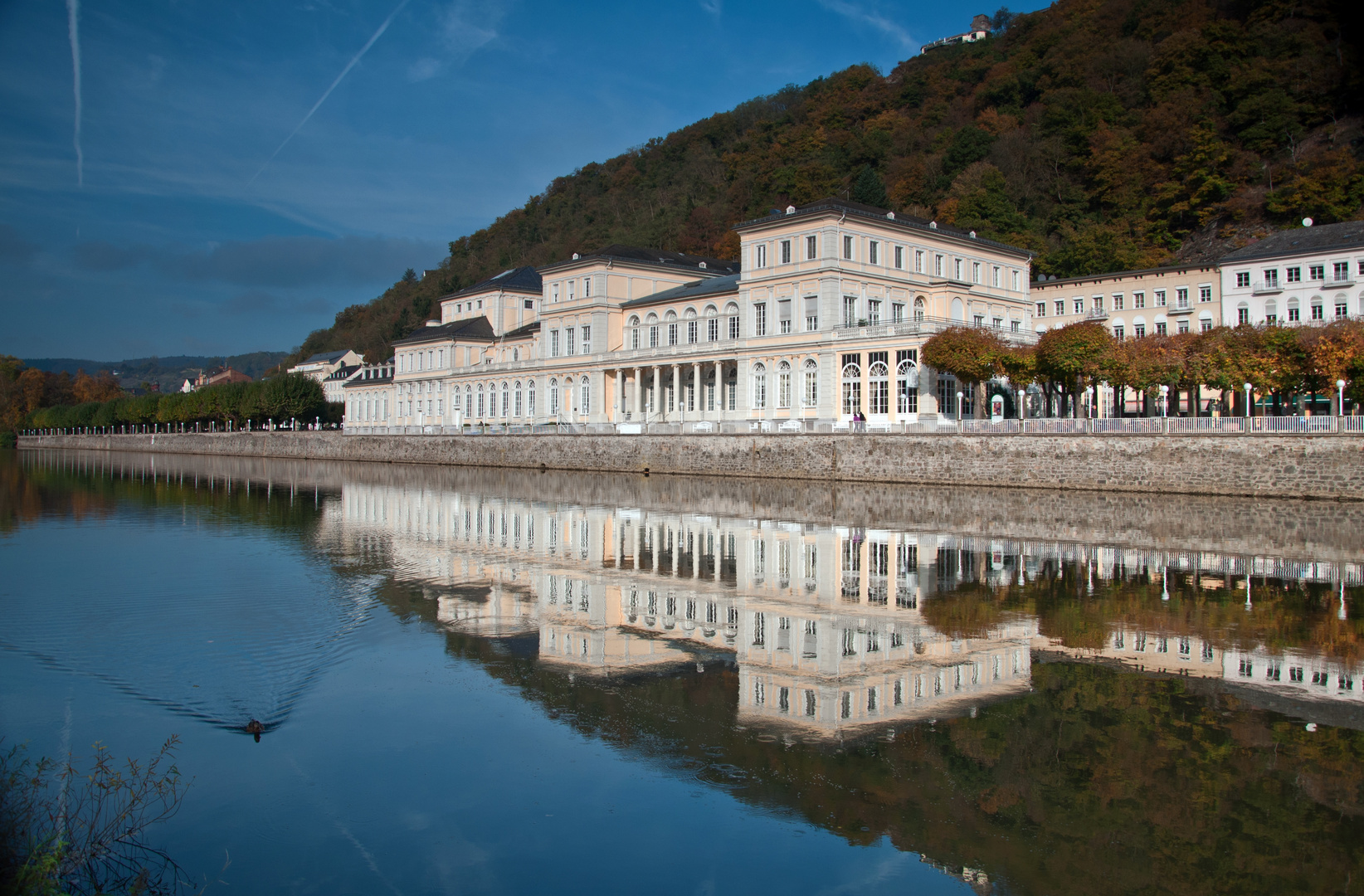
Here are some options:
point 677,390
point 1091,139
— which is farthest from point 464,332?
point 1091,139

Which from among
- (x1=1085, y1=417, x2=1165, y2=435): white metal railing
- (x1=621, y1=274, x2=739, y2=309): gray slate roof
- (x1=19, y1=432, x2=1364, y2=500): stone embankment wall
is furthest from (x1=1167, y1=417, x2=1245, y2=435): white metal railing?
(x1=621, y1=274, x2=739, y2=309): gray slate roof

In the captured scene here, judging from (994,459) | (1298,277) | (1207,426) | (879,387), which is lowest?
(994,459)

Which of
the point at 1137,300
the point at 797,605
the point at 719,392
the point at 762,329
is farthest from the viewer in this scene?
the point at 1137,300

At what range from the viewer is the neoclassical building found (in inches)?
1721

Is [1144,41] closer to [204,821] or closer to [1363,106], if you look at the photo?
[1363,106]

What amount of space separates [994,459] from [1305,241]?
1068 inches

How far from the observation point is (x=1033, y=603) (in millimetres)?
13688

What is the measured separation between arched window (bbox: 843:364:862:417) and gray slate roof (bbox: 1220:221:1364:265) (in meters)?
22.8

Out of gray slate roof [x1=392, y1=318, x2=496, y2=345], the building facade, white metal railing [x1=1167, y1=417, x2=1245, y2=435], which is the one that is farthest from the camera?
gray slate roof [x1=392, y1=318, x2=496, y2=345]

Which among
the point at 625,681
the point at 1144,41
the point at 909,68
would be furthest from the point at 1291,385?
the point at 909,68

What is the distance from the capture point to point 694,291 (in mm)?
54031

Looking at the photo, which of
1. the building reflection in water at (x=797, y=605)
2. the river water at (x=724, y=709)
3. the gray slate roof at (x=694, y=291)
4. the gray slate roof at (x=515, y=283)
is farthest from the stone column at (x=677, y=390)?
the river water at (x=724, y=709)

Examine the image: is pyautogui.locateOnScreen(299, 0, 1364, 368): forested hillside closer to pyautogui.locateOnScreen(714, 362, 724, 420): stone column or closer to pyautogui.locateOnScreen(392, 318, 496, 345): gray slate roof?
pyautogui.locateOnScreen(392, 318, 496, 345): gray slate roof

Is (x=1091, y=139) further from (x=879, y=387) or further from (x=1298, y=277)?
(x=879, y=387)
